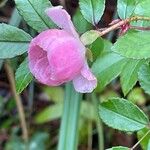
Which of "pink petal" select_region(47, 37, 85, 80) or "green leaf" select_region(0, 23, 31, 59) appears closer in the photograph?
"pink petal" select_region(47, 37, 85, 80)

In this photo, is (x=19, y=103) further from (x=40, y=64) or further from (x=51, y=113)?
A: (x=40, y=64)

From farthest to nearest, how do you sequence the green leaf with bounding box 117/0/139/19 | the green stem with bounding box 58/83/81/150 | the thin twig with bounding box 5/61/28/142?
1. the thin twig with bounding box 5/61/28/142
2. the green stem with bounding box 58/83/81/150
3. the green leaf with bounding box 117/0/139/19

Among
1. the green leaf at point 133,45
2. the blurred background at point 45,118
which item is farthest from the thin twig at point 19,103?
the green leaf at point 133,45

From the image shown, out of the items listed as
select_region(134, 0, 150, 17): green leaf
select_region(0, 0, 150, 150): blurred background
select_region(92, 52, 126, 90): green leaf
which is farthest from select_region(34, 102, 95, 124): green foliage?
select_region(134, 0, 150, 17): green leaf

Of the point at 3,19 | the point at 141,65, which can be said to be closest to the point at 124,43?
the point at 141,65

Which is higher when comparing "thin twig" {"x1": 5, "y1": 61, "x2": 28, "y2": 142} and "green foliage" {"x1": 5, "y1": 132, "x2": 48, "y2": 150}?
"thin twig" {"x1": 5, "y1": 61, "x2": 28, "y2": 142}

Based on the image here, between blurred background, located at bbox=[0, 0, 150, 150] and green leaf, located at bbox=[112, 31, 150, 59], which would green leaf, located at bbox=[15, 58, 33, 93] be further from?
blurred background, located at bbox=[0, 0, 150, 150]

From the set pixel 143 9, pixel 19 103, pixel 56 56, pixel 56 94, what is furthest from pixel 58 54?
pixel 56 94

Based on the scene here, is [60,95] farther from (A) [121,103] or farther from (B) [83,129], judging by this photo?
(A) [121,103]
